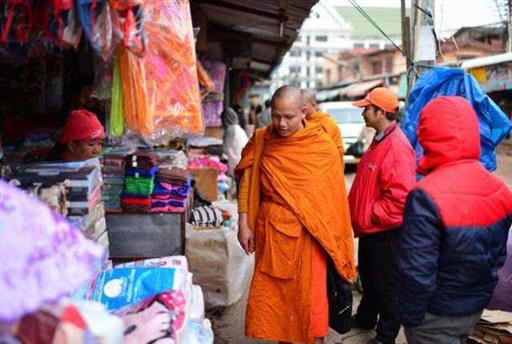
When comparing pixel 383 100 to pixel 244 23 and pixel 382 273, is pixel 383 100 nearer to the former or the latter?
pixel 382 273

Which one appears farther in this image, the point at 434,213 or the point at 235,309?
the point at 235,309

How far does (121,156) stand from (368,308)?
2110 mm

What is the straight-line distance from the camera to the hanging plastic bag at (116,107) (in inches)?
90.6

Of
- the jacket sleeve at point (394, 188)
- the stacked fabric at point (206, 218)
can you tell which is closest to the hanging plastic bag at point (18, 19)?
the jacket sleeve at point (394, 188)

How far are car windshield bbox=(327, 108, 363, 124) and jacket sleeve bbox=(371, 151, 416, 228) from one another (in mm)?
12718

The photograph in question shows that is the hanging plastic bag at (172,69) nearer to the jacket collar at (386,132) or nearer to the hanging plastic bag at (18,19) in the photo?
the hanging plastic bag at (18,19)

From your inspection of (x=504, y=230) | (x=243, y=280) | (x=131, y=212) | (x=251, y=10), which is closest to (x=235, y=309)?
(x=243, y=280)

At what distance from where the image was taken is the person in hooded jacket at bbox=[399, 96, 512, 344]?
2277 millimetres

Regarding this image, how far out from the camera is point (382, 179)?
140 inches

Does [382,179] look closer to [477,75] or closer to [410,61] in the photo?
[410,61]

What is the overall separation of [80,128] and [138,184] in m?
0.64

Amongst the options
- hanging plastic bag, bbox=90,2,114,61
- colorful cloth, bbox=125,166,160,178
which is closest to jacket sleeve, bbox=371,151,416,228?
colorful cloth, bbox=125,166,160,178

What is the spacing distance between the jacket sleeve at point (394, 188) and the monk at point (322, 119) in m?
0.50

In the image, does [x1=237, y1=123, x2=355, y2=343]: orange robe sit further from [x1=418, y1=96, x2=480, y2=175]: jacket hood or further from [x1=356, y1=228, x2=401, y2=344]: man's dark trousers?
[x1=418, y1=96, x2=480, y2=175]: jacket hood
